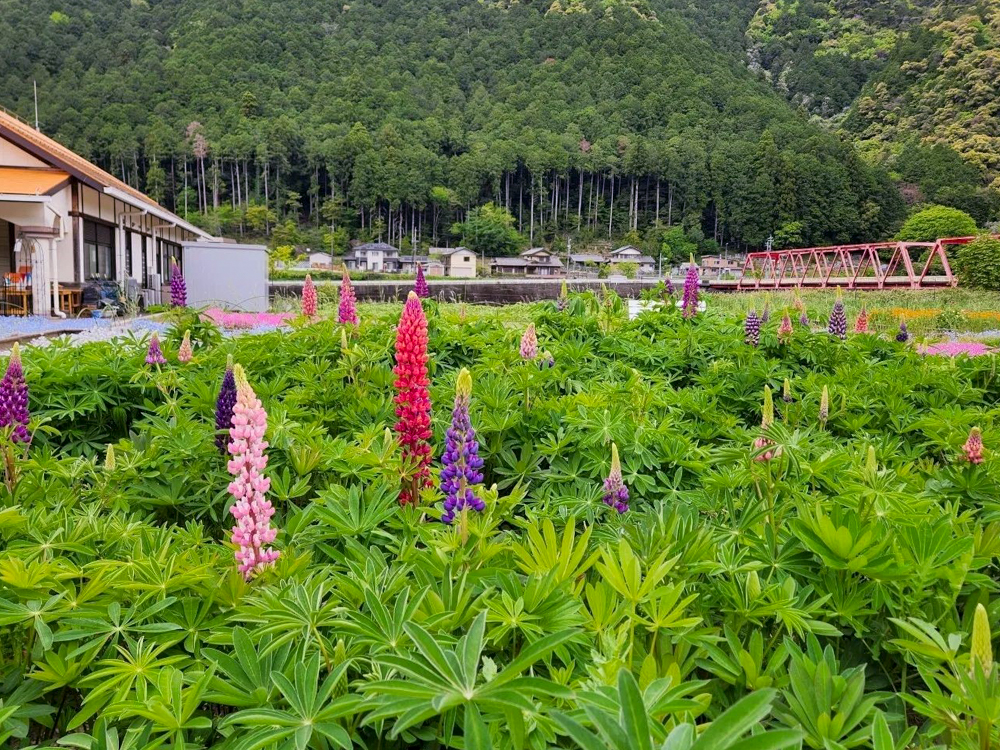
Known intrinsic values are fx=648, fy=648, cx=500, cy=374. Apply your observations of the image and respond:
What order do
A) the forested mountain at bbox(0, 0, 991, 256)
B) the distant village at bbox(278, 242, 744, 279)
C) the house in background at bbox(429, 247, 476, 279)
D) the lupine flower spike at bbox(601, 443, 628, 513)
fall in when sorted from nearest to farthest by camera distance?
the lupine flower spike at bbox(601, 443, 628, 513), the house in background at bbox(429, 247, 476, 279), the distant village at bbox(278, 242, 744, 279), the forested mountain at bbox(0, 0, 991, 256)

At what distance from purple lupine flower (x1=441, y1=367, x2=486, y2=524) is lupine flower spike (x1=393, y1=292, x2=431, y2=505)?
1.12ft

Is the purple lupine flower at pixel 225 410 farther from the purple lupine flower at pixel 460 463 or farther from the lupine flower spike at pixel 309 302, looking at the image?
the lupine flower spike at pixel 309 302

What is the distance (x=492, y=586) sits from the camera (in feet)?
3.68

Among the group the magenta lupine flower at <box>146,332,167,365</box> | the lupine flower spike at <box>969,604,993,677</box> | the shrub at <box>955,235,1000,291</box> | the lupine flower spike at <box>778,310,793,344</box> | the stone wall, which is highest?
the shrub at <box>955,235,1000,291</box>

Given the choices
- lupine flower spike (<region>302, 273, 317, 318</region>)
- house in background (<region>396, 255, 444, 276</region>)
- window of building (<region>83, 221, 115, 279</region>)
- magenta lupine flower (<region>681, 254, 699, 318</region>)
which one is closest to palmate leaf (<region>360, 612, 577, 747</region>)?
lupine flower spike (<region>302, 273, 317, 318</region>)

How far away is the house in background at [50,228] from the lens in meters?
13.2

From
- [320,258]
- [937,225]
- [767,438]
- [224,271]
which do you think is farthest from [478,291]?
[937,225]

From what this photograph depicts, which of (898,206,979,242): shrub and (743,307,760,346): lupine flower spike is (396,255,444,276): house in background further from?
(743,307,760,346): lupine flower spike

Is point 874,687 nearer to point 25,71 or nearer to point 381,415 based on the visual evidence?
point 381,415

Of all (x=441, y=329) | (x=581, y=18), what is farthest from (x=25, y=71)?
(x=441, y=329)

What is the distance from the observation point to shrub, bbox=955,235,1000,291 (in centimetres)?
1952

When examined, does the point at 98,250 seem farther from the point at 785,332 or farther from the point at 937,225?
the point at 937,225

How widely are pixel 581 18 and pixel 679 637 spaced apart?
13291 cm

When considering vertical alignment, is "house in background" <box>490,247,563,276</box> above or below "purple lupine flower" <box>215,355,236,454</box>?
above
